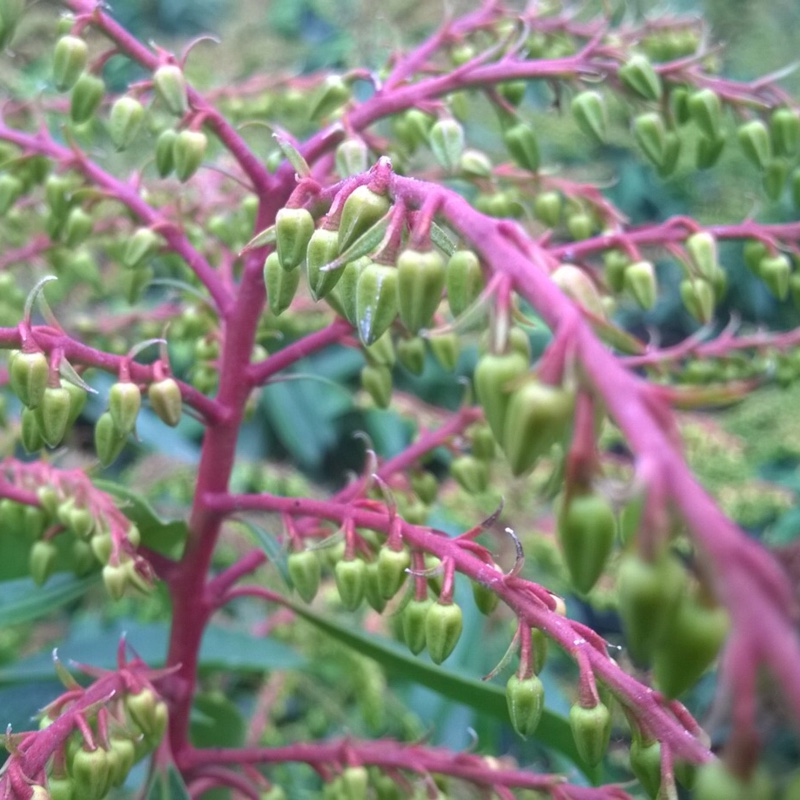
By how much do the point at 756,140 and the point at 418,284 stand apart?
491mm

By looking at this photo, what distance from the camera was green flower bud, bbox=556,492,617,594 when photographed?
326mm

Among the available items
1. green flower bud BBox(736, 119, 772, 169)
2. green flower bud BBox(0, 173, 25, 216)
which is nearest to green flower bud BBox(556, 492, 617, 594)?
green flower bud BBox(736, 119, 772, 169)

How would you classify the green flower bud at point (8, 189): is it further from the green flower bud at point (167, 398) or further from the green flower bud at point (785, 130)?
the green flower bud at point (785, 130)

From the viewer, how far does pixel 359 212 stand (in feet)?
1.49

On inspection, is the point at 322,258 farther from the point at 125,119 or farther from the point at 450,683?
the point at 450,683

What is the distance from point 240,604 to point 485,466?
1.06 metres

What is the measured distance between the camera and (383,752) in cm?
71

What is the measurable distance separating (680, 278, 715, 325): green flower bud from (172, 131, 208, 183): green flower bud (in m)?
0.38

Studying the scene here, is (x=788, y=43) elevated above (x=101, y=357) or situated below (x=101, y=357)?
above

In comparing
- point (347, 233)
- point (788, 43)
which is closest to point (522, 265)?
point (347, 233)

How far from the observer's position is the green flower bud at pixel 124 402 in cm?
62

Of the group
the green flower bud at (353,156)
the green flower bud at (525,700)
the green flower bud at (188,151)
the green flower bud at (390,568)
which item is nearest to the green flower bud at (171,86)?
the green flower bud at (188,151)

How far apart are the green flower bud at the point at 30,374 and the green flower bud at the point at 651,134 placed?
0.50m

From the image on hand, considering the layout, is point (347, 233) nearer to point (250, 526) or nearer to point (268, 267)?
point (268, 267)
